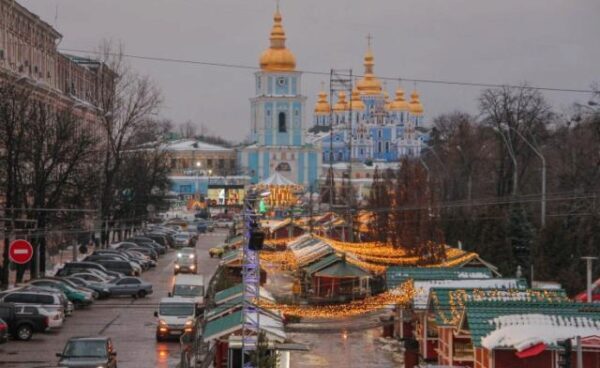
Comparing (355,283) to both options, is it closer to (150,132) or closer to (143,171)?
(143,171)

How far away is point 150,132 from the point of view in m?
103

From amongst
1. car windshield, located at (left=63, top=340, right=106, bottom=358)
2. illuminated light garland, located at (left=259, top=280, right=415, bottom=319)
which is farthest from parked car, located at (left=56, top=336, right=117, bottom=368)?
illuminated light garland, located at (left=259, top=280, right=415, bottom=319)

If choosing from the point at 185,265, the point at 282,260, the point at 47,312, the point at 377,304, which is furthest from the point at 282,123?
the point at 377,304

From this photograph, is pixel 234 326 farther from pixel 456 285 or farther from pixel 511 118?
pixel 511 118

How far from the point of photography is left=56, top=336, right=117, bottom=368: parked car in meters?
23.8

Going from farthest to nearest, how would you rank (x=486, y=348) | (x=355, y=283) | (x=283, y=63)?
1. (x=283, y=63)
2. (x=355, y=283)
3. (x=486, y=348)

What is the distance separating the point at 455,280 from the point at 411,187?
19.6 meters

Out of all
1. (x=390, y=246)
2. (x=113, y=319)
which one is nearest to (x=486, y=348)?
(x=113, y=319)

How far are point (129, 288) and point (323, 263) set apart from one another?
724 centimetres

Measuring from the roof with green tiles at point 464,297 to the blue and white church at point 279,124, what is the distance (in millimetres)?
114811

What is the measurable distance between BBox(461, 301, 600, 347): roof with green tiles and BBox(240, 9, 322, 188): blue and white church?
118634 millimetres

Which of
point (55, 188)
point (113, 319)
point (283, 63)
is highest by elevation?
point (283, 63)

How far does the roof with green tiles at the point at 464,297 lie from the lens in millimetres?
23906

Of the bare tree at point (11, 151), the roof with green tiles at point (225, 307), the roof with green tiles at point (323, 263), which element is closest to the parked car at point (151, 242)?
the bare tree at point (11, 151)
